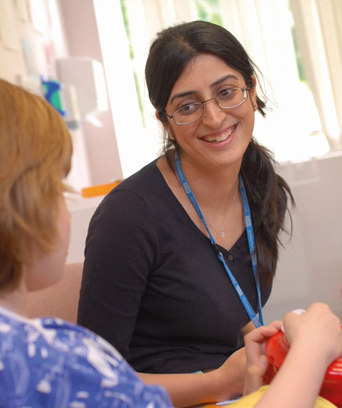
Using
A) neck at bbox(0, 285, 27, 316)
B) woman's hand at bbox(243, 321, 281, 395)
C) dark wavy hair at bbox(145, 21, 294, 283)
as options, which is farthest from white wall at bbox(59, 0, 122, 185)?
neck at bbox(0, 285, 27, 316)

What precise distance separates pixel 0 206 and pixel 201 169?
858 mm

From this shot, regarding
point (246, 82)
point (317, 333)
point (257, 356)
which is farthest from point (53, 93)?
point (317, 333)

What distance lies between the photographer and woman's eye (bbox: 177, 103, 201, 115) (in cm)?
135

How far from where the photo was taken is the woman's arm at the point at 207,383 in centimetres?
108

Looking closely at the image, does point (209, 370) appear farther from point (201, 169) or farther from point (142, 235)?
point (201, 169)

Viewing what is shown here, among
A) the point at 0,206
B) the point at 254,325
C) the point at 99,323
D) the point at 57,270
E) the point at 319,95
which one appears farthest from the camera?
the point at 319,95

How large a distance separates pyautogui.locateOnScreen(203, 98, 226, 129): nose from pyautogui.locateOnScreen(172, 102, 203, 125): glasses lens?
2 centimetres

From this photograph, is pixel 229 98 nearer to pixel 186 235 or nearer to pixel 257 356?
pixel 186 235

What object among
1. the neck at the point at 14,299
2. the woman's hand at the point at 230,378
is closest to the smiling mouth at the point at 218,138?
the woman's hand at the point at 230,378

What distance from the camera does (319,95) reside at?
13.2 ft

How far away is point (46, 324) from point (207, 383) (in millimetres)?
612

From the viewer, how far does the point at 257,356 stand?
875 mm

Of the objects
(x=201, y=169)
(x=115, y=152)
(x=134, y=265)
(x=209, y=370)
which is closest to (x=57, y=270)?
(x=134, y=265)

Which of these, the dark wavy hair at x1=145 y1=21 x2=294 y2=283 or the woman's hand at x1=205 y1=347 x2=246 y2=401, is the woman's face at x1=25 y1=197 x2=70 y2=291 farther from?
the dark wavy hair at x1=145 y1=21 x2=294 y2=283
